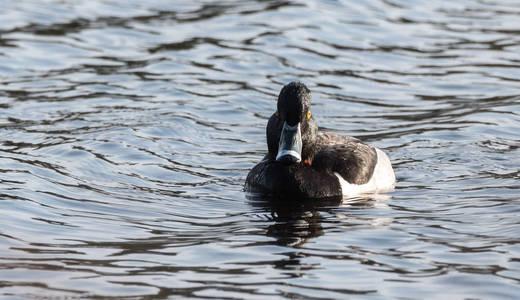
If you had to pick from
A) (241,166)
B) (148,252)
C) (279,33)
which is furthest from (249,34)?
(148,252)

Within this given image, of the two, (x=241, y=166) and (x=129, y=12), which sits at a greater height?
(x=129, y=12)

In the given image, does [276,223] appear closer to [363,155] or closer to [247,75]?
[363,155]

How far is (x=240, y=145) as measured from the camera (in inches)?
549

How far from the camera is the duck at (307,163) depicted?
36.8 ft

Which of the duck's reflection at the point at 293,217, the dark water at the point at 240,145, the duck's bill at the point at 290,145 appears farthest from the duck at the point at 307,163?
the dark water at the point at 240,145

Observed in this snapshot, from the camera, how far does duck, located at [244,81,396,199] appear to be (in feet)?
36.8

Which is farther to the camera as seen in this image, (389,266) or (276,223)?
(276,223)

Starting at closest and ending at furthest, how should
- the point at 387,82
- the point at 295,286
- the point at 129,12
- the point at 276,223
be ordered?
the point at 295,286 < the point at 276,223 < the point at 387,82 < the point at 129,12

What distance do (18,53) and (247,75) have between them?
166 inches

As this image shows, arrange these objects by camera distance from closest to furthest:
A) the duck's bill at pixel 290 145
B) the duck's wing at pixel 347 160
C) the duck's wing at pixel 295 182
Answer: the duck's bill at pixel 290 145, the duck's wing at pixel 295 182, the duck's wing at pixel 347 160

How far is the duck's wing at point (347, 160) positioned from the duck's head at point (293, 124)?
0.73ft

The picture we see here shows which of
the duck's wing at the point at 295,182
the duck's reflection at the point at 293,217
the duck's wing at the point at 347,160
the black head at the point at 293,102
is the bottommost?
the duck's reflection at the point at 293,217

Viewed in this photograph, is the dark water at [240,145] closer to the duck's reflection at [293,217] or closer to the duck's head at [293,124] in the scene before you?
the duck's reflection at [293,217]

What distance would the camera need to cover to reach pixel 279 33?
19141mm
